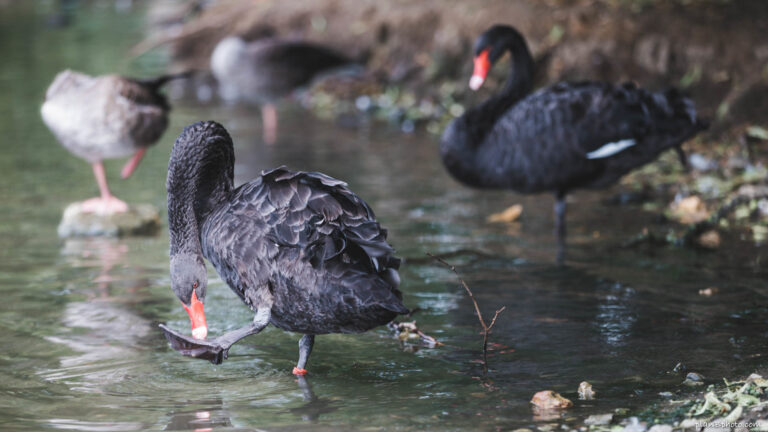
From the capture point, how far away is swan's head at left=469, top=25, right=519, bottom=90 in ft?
24.1

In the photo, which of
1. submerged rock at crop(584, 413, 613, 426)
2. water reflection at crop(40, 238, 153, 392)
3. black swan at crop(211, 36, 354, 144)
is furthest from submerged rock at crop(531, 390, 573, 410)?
black swan at crop(211, 36, 354, 144)

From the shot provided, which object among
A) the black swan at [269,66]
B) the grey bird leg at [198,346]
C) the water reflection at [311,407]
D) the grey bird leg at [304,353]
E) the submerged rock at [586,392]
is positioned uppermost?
the black swan at [269,66]

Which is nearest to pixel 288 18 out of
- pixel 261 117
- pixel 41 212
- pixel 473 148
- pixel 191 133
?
pixel 261 117

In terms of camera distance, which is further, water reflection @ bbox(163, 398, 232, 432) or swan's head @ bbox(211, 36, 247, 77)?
swan's head @ bbox(211, 36, 247, 77)

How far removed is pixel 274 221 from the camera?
14.0 ft

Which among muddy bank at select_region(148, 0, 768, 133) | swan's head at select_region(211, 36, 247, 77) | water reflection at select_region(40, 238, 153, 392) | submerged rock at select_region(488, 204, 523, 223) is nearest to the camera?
water reflection at select_region(40, 238, 153, 392)

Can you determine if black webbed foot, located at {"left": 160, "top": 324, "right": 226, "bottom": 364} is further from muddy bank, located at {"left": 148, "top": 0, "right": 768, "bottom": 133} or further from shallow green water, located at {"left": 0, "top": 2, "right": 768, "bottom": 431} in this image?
muddy bank, located at {"left": 148, "top": 0, "right": 768, "bottom": 133}

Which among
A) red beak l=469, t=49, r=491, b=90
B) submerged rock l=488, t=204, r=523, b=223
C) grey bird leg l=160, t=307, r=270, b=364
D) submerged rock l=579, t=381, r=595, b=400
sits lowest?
submerged rock l=579, t=381, r=595, b=400

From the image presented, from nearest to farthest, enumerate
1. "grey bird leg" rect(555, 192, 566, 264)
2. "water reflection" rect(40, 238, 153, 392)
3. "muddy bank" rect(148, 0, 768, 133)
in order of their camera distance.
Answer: "water reflection" rect(40, 238, 153, 392) < "grey bird leg" rect(555, 192, 566, 264) < "muddy bank" rect(148, 0, 768, 133)

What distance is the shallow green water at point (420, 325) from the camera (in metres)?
4.11

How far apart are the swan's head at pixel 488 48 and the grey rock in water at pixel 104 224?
2.88 m

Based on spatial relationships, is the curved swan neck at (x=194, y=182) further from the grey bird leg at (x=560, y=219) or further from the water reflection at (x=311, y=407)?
the grey bird leg at (x=560, y=219)

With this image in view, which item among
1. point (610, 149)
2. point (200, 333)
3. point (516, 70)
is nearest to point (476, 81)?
point (516, 70)

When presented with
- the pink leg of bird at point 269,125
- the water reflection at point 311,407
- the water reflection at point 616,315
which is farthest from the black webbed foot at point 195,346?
the pink leg of bird at point 269,125
